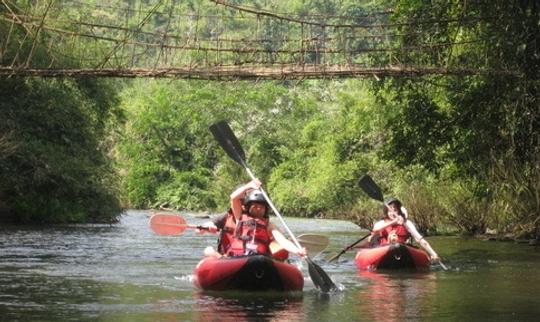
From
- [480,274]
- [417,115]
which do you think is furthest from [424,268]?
[417,115]

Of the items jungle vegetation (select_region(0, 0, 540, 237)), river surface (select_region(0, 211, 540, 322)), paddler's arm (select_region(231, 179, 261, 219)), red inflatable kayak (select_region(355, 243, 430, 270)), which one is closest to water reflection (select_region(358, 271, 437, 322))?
river surface (select_region(0, 211, 540, 322))

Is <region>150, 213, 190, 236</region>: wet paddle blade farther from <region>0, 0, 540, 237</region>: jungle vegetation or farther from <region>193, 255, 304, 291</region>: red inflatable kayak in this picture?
<region>0, 0, 540, 237</region>: jungle vegetation

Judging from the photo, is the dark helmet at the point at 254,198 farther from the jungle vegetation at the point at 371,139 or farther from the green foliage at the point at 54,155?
the green foliage at the point at 54,155

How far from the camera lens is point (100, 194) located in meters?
29.9

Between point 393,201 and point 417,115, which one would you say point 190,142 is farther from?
point 393,201

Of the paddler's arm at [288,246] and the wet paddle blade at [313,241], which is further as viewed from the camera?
the wet paddle blade at [313,241]

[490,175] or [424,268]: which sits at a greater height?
[490,175]

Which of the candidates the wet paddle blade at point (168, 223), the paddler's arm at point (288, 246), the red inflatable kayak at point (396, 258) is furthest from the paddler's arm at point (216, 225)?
the red inflatable kayak at point (396, 258)

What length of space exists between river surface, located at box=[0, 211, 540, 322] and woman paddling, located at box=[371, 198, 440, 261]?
545 millimetres

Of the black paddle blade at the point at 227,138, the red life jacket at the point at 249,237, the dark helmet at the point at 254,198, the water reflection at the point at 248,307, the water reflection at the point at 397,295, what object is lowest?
the water reflection at the point at 397,295

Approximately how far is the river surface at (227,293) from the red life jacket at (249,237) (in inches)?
19.7

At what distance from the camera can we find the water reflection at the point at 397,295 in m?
10.0

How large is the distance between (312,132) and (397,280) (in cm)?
4131

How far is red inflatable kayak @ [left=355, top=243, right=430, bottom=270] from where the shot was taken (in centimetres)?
1523
